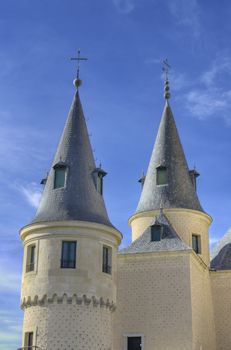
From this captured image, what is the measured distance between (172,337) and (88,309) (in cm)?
616

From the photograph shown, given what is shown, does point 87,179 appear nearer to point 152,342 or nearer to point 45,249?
point 45,249

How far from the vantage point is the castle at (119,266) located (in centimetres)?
2648

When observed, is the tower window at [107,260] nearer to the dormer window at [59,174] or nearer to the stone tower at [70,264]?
the stone tower at [70,264]

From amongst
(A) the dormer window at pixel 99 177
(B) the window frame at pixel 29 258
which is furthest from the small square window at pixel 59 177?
(B) the window frame at pixel 29 258

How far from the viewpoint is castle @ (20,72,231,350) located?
26.5 metres

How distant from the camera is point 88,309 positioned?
26578 millimetres

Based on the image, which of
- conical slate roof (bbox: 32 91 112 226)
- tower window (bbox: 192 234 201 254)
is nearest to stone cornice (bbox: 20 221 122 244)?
conical slate roof (bbox: 32 91 112 226)

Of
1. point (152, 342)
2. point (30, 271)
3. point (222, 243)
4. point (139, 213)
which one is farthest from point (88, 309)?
point (222, 243)

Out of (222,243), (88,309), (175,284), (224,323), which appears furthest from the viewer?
(222,243)

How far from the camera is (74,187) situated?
95.8 ft

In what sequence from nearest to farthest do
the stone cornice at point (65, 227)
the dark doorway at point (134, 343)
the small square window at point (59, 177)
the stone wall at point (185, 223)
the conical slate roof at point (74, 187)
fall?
the stone cornice at point (65, 227)
the conical slate roof at point (74, 187)
the small square window at point (59, 177)
the dark doorway at point (134, 343)
the stone wall at point (185, 223)

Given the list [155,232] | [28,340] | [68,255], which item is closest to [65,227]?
[68,255]

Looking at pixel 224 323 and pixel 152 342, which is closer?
pixel 152 342

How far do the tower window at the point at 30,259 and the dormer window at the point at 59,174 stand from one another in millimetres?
3334
